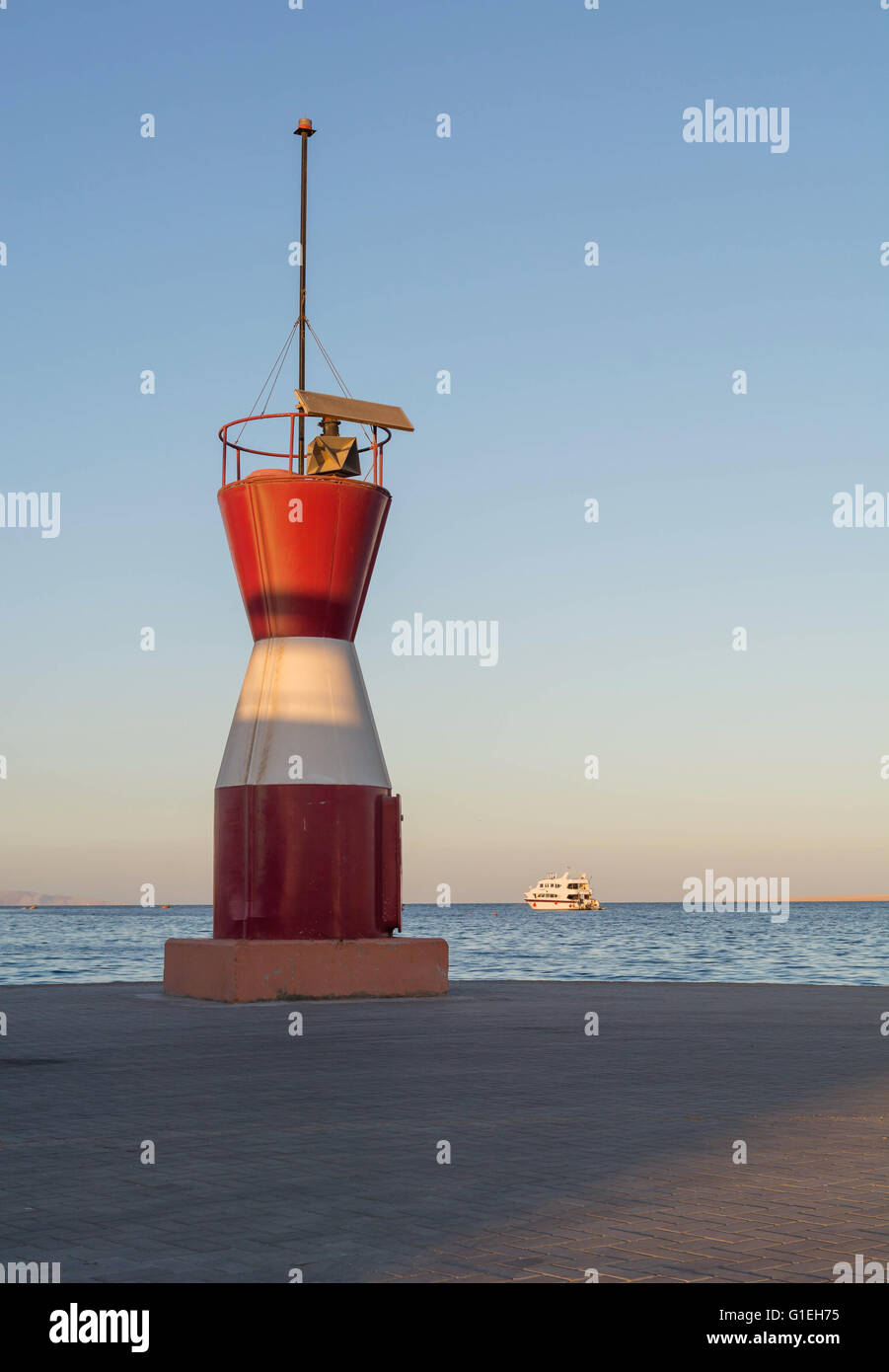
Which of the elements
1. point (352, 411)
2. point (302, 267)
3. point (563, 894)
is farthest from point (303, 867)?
point (563, 894)

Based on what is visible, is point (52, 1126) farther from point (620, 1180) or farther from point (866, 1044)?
point (866, 1044)

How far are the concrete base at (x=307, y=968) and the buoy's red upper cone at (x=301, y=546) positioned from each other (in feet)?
15.9

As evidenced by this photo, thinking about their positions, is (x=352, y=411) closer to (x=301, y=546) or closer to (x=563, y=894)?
(x=301, y=546)

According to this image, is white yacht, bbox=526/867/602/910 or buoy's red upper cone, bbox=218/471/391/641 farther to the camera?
white yacht, bbox=526/867/602/910

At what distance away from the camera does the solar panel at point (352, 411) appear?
73.2 ft

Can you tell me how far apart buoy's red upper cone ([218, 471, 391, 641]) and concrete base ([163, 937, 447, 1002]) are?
191 inches

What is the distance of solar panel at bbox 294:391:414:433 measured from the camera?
73.2 ft

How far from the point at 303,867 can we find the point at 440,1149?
1270cm

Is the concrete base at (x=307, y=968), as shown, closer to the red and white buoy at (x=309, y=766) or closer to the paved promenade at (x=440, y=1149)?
the red and white buoy at (x=309, y=766)

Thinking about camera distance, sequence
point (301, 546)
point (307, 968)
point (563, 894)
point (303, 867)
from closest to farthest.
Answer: point (307, 968) → point (303, 867) → point (301, 546) → point (563, 894)

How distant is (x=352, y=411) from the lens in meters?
22.7
